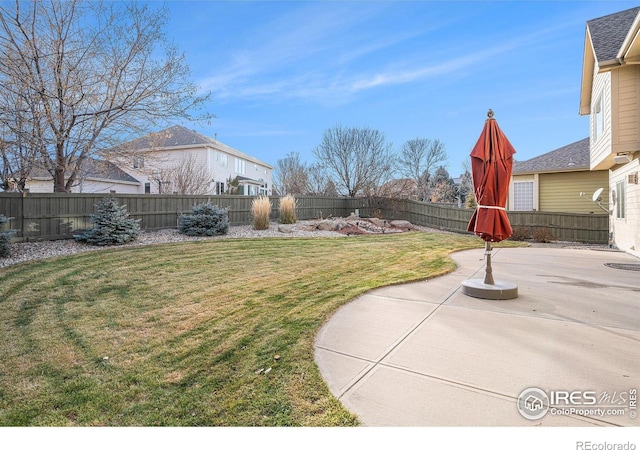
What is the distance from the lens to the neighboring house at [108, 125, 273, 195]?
1050 centimetres

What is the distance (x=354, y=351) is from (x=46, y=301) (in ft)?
13.3

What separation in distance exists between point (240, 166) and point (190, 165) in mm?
8585

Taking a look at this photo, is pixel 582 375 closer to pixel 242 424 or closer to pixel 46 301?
pixel 242 424

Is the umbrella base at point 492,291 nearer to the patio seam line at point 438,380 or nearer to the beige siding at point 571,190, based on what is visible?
the patio seam line at point 438,380

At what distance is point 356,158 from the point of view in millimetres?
22203

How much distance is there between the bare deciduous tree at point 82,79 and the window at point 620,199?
11.6 metres

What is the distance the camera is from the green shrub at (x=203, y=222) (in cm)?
1045

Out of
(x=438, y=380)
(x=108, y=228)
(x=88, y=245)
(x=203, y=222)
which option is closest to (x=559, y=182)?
(x=203, y=222)

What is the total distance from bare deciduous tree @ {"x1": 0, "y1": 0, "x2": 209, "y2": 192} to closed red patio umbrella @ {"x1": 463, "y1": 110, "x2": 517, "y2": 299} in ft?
27.5

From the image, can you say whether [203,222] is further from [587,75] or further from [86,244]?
[587,75]

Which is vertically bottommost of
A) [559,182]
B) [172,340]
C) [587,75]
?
[172,340]

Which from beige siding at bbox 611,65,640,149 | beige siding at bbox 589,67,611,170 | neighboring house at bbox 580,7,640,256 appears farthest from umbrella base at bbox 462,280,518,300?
Answer: beige siding at bbox 589,67,611,170

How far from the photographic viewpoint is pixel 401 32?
25.3ft
